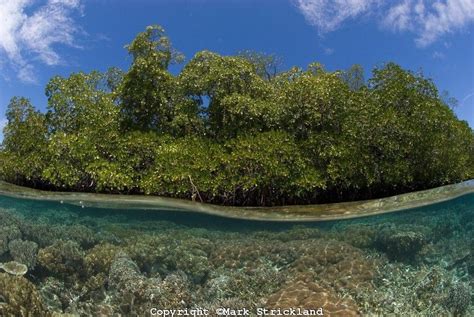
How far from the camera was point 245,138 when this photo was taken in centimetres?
1941

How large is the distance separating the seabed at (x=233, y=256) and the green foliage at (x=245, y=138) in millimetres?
857

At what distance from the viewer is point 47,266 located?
52.3 feet

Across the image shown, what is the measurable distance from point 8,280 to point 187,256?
5383 millimetres

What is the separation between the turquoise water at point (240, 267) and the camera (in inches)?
558

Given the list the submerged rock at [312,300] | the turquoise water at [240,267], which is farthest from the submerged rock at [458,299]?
the submerged rock at [312,300]

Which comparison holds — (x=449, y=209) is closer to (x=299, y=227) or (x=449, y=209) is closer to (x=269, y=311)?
(x=299, y=227)

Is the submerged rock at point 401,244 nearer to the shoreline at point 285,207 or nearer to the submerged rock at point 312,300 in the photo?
the shoreline at point 285,207

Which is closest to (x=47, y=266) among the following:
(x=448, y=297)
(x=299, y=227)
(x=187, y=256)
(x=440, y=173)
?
(x=187, y=256)

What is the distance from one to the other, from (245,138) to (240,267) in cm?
528

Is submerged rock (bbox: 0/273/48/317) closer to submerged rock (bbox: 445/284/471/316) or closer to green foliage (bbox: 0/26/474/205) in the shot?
green foliage (bbox: 0/26/474/205)

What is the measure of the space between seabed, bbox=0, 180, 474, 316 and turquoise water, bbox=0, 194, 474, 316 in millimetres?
40

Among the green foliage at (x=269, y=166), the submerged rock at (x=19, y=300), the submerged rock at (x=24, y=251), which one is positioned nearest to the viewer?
the submerged rock at (x=19, y=300)

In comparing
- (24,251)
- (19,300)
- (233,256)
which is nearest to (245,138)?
(233,256)

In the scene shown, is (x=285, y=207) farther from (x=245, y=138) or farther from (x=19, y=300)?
(x=19, y=300)
